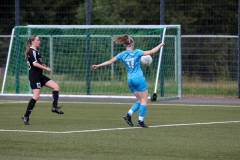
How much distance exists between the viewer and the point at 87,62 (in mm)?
22812

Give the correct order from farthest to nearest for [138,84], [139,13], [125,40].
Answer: [139,13]
[125,40]
[138,84]

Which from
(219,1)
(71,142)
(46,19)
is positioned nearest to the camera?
(71,142)

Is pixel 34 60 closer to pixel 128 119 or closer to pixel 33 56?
pixel 33 56

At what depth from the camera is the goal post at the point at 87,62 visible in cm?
2161

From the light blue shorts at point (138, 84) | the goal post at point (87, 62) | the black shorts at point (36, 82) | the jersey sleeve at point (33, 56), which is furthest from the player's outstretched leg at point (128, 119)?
the goal post at point (87, 62)

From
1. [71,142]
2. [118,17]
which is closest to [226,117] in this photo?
[71,142]

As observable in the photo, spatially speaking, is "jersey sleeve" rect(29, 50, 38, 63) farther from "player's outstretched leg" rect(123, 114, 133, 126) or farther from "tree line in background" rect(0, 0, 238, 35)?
"tree line in background" rect(0, 0, 238, 35)

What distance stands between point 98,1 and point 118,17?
9.13 feet

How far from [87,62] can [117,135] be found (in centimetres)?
1151

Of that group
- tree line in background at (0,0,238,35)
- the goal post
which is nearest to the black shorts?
the goal post

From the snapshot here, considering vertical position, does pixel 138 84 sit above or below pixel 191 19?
below

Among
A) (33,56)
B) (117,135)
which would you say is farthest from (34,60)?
(117,135)

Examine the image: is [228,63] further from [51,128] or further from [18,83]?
[51,128]

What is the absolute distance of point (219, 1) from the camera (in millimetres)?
26422
